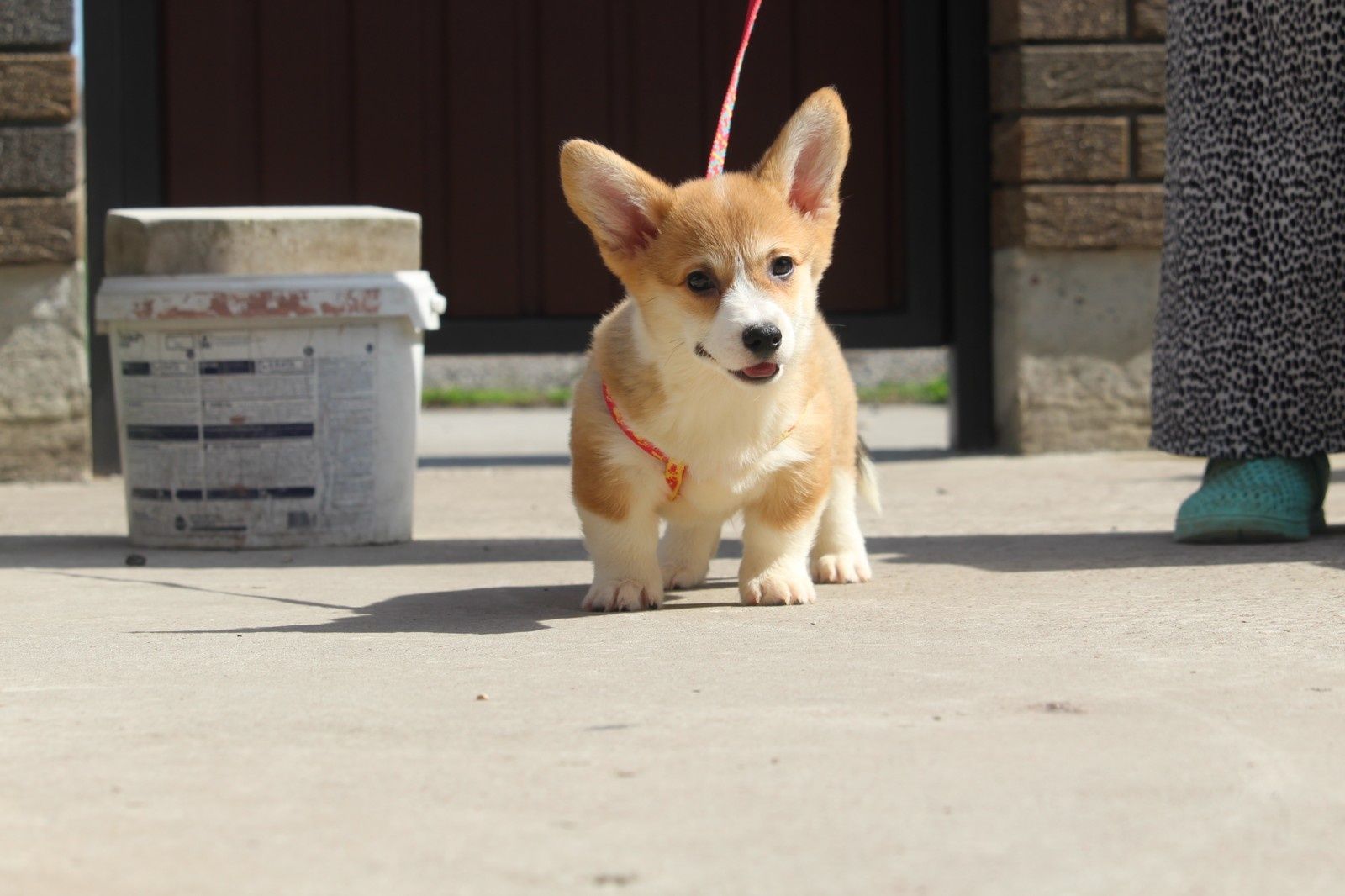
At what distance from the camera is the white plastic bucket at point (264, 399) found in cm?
398

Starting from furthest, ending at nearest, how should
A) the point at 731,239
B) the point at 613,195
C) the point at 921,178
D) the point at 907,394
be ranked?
the point at 907,394
the point at 921,178
the point at 613,195
the point at 731,239

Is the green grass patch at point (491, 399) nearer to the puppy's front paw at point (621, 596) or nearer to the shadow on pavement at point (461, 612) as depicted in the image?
the shadow on pavement at point (461, 612)

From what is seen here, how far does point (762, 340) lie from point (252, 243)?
1.77 m

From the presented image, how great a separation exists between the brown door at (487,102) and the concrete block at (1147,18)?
2.93 ft

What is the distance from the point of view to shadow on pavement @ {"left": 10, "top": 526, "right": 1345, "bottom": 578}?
3477mm

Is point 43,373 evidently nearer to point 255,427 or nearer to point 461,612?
point 255,427

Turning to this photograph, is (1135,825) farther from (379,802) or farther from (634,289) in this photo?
(634,289)

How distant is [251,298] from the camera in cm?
396

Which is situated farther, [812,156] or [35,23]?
[35,23]

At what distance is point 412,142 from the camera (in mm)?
6398

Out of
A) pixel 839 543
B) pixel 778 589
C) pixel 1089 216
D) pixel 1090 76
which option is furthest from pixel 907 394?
pixel 778 589

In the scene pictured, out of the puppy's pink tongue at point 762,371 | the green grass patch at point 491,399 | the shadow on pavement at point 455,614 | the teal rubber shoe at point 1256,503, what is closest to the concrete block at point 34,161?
the shadow on pavement at point 455,614

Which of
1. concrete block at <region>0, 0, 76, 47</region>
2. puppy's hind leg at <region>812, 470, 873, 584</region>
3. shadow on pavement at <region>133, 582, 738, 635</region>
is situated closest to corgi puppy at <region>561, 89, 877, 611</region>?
shadow on pavement at <region>133, 582, 738, 635</region>

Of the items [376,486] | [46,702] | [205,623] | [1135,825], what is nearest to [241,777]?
[46,702]
